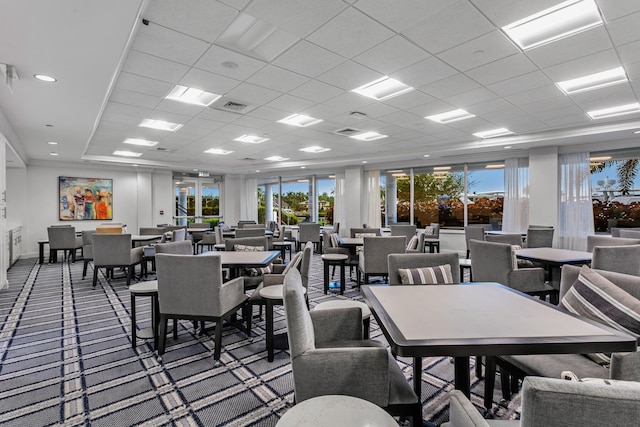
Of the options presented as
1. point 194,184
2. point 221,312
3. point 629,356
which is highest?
point 194,184

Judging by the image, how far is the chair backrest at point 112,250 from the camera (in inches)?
206

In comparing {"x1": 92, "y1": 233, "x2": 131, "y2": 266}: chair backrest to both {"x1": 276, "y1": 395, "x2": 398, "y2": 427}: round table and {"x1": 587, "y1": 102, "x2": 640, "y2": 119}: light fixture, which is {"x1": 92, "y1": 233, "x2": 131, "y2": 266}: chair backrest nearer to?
{"x1": 276, "y1": 395, "x2": 398, "y2": 427}: round table

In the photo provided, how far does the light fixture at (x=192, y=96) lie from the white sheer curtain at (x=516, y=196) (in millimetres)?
7029

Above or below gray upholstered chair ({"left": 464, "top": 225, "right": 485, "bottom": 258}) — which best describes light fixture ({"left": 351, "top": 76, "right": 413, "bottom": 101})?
above

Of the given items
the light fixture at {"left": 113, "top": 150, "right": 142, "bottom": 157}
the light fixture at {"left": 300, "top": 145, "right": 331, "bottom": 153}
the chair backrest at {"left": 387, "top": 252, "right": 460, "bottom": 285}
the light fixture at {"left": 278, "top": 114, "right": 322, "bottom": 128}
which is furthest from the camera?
the light fixture at {"left": 113, "top": 150, "right": 142, "bottom": 157}

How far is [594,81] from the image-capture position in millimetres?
3973

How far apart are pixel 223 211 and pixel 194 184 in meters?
1.53

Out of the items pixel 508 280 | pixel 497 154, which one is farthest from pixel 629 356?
pixel 497 154

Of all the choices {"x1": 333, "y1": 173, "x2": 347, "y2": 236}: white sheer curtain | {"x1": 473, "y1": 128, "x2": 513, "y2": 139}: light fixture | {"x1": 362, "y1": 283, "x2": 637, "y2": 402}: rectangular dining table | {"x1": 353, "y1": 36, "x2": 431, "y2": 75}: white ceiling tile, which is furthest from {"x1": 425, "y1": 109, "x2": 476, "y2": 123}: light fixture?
{"x1": 333, "y1": 173, "x2": 347, "y2": 236}: white sheer curtain

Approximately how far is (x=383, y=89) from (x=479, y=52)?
4.33 ft

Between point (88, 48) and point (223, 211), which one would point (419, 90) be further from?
point (223, 211)

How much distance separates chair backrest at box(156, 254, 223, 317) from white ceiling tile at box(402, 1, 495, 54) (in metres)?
2.58

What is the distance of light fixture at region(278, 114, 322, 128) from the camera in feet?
18.0

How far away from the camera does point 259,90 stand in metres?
4.17
